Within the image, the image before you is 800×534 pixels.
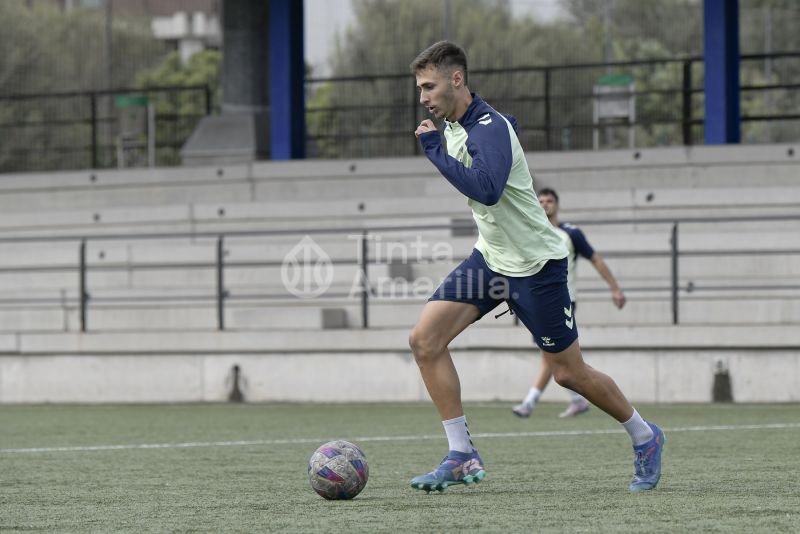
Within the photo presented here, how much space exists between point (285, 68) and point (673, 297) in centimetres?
898

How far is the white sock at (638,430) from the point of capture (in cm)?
732

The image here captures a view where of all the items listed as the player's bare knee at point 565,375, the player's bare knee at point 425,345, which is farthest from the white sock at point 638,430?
the player's bare knee at point 425,345

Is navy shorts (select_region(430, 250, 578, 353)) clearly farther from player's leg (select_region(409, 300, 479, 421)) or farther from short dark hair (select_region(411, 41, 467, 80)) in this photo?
short dark hair (select_region(411, 41, 467, 80))

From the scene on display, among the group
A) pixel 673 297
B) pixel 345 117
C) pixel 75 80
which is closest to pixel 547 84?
pixel 673 297

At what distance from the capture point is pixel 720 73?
70.1 ft

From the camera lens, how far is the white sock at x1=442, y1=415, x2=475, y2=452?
734cm

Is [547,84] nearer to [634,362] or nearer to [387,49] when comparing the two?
[634,362]

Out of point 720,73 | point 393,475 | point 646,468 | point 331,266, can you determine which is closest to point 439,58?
point 646,468

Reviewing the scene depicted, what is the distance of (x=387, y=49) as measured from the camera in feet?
155

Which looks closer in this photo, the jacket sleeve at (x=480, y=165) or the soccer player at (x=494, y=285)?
the jacket sleeve at (x=480, y=165)

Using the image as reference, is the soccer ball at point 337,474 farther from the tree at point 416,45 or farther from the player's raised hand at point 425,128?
the tree at point 416,45

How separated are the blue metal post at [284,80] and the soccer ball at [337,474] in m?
16.1

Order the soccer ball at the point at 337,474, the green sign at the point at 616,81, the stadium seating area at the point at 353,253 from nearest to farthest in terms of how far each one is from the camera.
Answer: the soccer ball at the point at 337,474
the stadium seating area at the point at 353,253
the green sign at the point at 616,81

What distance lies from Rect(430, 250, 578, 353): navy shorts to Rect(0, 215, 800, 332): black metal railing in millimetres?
8323
